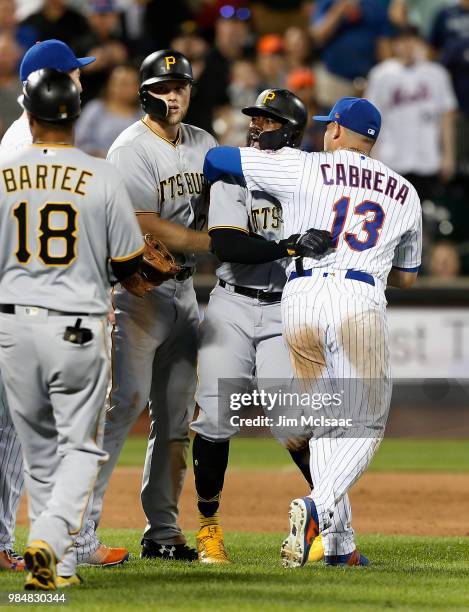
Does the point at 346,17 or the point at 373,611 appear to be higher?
the point at 346,17

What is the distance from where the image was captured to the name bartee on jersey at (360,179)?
571 cm

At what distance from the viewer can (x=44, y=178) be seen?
4828 millimetres

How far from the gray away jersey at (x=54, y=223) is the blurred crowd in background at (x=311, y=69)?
7.86 meters

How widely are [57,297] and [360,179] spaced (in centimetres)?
165

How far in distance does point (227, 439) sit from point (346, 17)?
9656 mm

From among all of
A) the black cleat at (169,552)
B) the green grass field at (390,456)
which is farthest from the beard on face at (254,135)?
the green grass field at (390,456)

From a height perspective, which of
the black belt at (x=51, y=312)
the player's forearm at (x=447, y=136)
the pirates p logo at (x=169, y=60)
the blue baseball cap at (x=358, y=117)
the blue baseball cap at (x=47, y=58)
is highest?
the player's forearm at (x=447, y=136)

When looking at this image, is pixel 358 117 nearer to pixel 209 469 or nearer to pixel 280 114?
pixel 280 114

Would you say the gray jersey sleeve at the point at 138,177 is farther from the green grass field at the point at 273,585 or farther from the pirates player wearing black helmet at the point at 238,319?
the green grass field at the point at 273,585

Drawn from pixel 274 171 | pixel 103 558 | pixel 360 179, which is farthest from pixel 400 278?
pixel 103 558

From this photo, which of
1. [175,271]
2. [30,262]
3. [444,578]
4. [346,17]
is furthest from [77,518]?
[346,17]

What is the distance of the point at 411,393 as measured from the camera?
13055 mm

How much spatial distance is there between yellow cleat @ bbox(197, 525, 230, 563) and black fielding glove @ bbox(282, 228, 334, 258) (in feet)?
4.68

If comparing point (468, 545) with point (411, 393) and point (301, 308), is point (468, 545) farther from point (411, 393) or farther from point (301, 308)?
point (411, 393)
